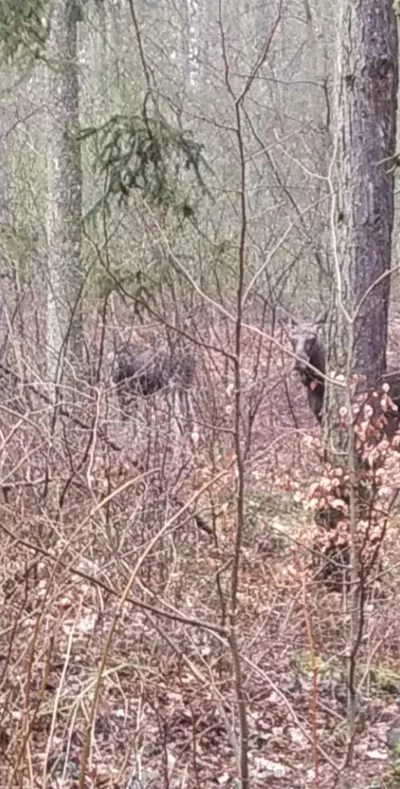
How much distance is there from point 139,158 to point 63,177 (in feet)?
4.50

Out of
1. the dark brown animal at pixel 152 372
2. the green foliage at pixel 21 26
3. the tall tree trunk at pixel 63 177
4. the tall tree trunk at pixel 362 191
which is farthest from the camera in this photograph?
the tall tree trunk at pixel 63 177

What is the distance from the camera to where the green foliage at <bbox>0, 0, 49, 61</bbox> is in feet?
26.3

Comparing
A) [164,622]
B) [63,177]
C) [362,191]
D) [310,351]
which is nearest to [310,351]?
[310,351]

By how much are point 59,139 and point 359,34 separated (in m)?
4.48

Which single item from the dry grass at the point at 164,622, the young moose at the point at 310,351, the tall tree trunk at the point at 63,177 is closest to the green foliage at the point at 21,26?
the tall tree trunk at the point at 63,177

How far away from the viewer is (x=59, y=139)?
9727mm

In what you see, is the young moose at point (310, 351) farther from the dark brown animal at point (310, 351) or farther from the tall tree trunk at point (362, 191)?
the tall tree trunk at point (362, 191)

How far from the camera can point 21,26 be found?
8.20 metres

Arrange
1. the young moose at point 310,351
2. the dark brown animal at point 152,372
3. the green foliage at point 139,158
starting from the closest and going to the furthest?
the dark brown animal at point 152,372 → the green foliage at point 139,158 → the young moose at point 310,351

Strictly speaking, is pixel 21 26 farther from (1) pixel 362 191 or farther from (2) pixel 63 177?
(1) pixel 362 191

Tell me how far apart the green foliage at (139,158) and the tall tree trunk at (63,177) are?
0.84 m

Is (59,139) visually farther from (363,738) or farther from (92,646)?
(363,738)

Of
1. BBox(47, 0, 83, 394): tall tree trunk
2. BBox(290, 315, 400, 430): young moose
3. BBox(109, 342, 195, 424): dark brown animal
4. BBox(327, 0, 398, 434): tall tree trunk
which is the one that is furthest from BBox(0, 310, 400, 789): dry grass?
BBox(290, 315, 400, 430): young moose

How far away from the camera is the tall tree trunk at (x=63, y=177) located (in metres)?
9.52
